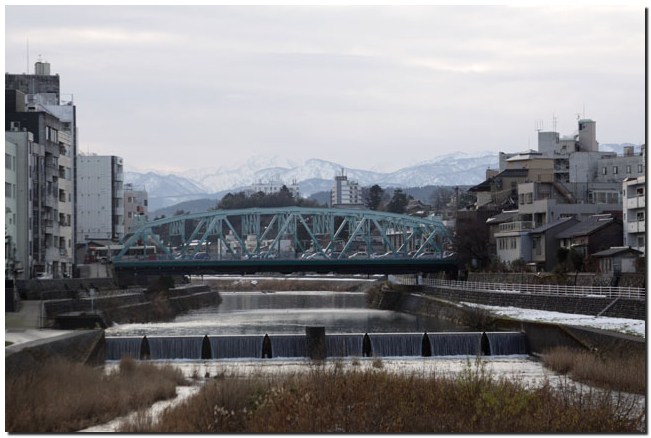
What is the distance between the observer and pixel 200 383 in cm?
3216

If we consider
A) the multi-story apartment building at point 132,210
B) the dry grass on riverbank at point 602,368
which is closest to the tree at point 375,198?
the multi-story apartment building at point 132,210

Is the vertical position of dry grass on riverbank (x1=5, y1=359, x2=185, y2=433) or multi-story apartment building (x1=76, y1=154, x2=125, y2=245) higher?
multi-story apartment building (x1=76, y1=154, x2=125, y2=245)

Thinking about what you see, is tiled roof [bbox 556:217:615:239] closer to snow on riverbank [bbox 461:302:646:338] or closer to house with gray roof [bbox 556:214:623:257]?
house with gray roof [bbox 556:214:623:257]

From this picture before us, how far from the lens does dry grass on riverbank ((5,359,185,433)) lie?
2261cm

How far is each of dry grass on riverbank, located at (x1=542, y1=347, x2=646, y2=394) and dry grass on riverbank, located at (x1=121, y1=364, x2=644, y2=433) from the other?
386cm

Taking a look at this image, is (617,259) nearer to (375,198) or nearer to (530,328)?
(530,328)

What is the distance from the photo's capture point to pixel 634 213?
65.2 metres

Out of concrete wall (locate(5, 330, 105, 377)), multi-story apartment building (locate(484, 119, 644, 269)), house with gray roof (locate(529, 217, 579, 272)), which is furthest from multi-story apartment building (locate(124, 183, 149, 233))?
concrete wall (locate(5, 330, 105, 377))

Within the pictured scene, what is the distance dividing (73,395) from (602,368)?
13.7 metres

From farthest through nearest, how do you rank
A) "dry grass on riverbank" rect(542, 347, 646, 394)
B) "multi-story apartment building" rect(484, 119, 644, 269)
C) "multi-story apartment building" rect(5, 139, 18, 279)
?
"multi-story apartment building" rect(484, 119, 644, 269) < "multi-story apartment building" rect(5, 139, 18, 279) < "dry grass on riverbank" rect(542, 347, 646, 394)

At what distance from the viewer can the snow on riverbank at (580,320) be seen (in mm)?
39688

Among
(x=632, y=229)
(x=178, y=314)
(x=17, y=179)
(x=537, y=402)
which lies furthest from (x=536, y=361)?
(x=178, y=314)

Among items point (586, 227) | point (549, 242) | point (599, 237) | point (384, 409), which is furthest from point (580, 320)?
point (549, 242)

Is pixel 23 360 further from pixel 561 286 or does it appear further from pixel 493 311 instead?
pixel 561 286
